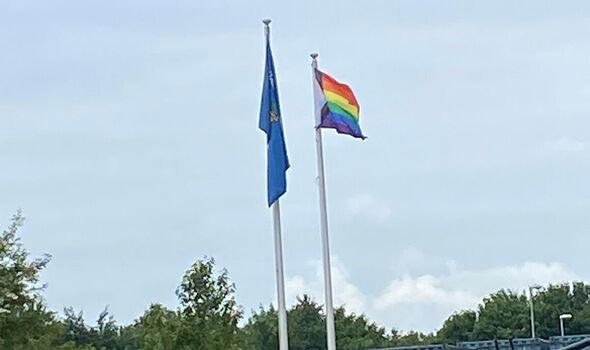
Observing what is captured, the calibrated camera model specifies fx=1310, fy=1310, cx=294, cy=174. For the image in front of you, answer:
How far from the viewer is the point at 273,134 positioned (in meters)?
21.3

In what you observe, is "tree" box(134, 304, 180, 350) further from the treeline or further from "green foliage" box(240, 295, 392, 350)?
"green foliage" box(240, 295, 392, 350)

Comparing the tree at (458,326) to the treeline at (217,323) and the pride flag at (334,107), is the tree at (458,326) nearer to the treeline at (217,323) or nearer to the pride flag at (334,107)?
the treeline at (217,323)

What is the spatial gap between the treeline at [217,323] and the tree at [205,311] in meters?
0.03

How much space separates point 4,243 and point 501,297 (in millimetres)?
66693

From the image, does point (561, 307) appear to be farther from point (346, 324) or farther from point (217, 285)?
point (217, 285)

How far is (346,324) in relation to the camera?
3169 inches

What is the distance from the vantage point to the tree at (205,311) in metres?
37.3

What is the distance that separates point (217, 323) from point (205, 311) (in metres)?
0.76

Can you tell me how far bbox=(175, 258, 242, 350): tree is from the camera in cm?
3734

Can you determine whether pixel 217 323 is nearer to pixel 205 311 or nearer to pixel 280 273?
pixel 205 311

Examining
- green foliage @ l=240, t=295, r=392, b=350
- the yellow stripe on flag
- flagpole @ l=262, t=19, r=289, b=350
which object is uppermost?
green foliage @ l=240, t=295, r=392, b=350

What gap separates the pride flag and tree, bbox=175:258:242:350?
15.4 meters

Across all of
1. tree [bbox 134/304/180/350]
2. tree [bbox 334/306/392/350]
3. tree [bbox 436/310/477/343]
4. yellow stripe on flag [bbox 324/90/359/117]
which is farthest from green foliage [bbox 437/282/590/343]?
yellow stripe on flag [bbox 324/90/359/117]

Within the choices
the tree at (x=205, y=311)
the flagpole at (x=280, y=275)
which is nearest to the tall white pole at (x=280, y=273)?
the flagpole at (x=280, y=275)
